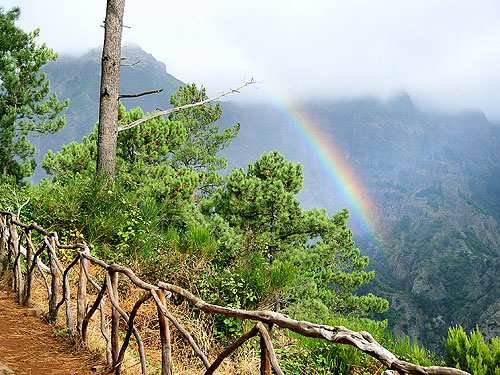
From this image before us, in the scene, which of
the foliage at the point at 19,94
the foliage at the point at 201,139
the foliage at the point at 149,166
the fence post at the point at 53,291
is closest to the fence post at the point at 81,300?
the fence post at the point at 53,291

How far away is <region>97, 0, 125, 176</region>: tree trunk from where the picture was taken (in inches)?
253

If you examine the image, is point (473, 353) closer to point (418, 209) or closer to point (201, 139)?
point (201, 139)

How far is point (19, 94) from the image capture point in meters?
16.2

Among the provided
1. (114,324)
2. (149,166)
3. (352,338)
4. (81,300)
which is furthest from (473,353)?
(149,166)

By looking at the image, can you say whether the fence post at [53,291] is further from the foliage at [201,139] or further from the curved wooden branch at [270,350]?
the foliage at [201,139]

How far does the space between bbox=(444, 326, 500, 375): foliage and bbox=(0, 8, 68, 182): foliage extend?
16.0 meters

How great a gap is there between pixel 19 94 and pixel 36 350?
16009 millimetres

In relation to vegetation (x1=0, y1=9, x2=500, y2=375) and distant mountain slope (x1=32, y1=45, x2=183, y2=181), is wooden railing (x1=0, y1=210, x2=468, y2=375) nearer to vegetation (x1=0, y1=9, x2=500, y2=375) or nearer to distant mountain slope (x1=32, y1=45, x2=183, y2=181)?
vegetation (x1=0, y1=9, x2=500, y2=375)

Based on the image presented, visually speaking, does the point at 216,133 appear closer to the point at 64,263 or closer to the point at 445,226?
the point at 64,263

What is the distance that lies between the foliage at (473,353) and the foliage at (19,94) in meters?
16.0

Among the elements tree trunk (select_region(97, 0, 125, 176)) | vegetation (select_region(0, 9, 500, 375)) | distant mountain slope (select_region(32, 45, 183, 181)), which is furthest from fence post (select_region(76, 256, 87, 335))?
distant mountain slope (select_region(32, 45, 183, 181))

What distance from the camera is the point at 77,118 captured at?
140 meters

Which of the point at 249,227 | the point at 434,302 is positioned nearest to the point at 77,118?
the point at 434,302

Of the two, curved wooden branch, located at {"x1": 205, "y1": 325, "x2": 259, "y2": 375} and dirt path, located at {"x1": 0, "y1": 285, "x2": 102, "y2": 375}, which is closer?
curved wooden branch, located at {"x1": 205, "y1": 325, "x2": 259, "y2": 375}
